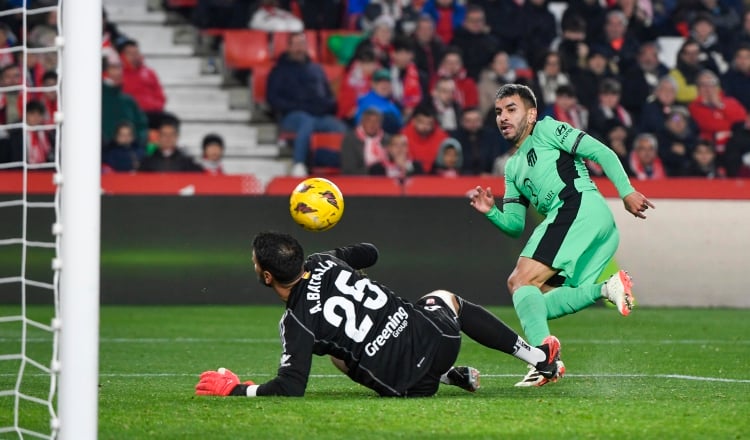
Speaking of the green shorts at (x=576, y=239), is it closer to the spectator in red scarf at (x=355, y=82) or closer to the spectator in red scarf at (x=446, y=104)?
the spectator in red scarf at (x=446, y=104)

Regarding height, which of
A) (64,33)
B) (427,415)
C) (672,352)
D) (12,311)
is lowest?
(12,311)

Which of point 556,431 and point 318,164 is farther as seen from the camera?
point 318,164

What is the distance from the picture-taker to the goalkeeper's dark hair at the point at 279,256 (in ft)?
20.1

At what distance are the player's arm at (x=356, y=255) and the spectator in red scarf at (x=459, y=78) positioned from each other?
9.89 m

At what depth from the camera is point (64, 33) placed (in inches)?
185

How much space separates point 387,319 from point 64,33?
2.26 meters

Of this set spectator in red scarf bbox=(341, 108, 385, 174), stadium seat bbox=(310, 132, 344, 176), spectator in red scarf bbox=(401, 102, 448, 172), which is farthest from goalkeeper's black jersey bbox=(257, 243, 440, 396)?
spectator in red scarf bbox=(401, 102, 448, 172)

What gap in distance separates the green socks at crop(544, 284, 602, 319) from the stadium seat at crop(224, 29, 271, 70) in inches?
401

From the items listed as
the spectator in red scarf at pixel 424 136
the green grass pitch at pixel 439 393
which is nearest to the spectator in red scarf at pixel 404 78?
the spectator in red scarf at pixel 424 136

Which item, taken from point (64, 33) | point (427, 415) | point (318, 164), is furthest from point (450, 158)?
point (64, 33)

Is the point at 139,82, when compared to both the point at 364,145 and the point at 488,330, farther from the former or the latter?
the point at 488,330

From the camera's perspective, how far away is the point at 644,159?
15.6 metres

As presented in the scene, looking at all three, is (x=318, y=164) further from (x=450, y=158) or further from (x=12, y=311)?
(x=12, y=311)

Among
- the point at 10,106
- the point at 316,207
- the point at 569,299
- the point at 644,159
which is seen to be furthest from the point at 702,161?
the point at 316,207
